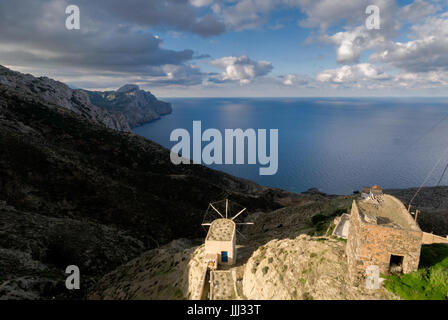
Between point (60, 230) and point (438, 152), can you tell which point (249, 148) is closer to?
point (438, 152)

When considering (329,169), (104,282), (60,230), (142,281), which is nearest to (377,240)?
(142,281)

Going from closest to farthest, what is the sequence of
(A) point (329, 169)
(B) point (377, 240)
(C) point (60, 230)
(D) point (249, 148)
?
(B) point (377, 240)
(C) point (60, 230)
(A) point (329, 169)
(D) point (249, 148)

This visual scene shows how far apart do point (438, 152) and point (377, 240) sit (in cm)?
20050

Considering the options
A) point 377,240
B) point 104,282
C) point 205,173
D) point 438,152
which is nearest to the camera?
point 377,240

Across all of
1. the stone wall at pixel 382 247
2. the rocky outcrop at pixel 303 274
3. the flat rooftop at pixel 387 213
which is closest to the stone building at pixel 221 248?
the rocky outcrop at pixel 303 274

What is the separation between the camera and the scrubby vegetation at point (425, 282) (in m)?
11.8

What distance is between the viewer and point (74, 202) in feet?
131

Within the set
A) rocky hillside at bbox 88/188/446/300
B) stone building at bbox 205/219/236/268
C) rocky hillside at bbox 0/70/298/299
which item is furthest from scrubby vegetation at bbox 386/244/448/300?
rocky hillside at bbox 0/70/298/299

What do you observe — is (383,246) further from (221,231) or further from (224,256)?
(221,231)

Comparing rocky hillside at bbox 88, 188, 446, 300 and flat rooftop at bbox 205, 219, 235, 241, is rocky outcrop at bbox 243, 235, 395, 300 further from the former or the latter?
flat rooftop at bbox 205, 219, 235, 241

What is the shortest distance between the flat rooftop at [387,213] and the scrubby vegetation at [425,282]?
2.15m

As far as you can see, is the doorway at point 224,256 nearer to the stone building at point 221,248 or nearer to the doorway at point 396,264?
the stone building at point 221,248
